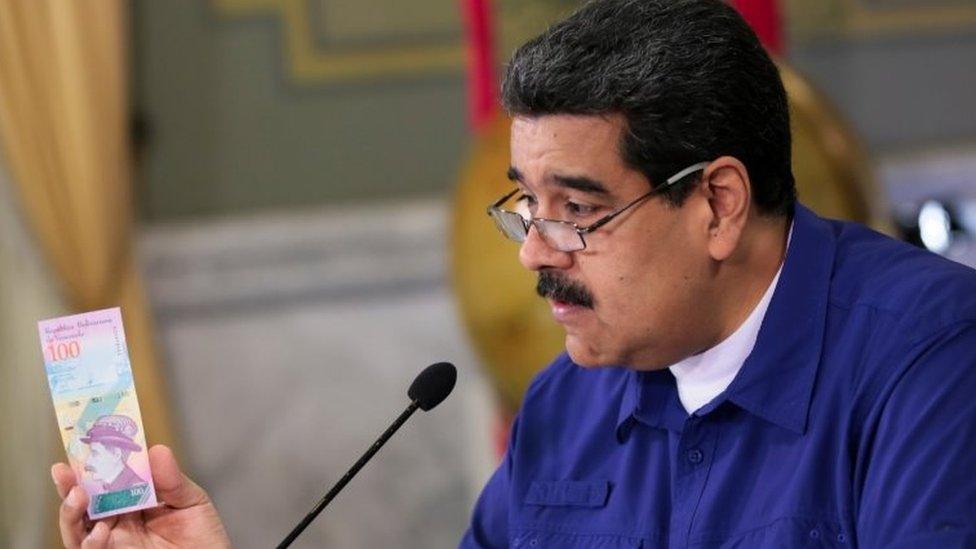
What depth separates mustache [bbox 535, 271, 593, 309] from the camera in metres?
1.93

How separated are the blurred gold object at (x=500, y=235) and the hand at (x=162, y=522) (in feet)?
3.01

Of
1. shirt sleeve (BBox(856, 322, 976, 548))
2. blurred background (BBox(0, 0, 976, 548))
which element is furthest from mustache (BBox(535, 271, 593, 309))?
blurred background (BBox(0, 0, 976, 548))

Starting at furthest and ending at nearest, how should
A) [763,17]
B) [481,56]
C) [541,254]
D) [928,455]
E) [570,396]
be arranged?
[481,56], [763,17], [570,396], [541,254], [928,455]

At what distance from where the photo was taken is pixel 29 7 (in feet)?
12.4

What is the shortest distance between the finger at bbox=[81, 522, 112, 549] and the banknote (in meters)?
0.10

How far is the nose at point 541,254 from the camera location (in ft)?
6.29

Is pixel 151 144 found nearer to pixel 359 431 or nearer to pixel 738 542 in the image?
pixel 359 431

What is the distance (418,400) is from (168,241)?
234 centimetres

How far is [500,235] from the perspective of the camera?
110 inches

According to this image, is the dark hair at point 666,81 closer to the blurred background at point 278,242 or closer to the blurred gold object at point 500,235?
the blurred gold object at point 500,235

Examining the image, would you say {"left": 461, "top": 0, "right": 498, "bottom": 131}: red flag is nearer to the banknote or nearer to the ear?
the ear

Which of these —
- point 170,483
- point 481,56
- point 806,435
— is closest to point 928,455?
point 806,435

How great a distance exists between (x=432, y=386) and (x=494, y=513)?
308mm

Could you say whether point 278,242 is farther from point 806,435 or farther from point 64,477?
point 806,435
